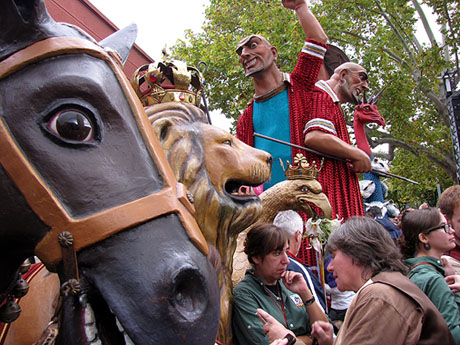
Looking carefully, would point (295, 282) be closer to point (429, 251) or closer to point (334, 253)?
point (334, 253)

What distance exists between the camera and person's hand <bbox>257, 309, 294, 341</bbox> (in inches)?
87.4

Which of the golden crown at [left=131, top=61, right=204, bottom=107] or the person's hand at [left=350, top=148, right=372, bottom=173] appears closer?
the golden crown at [left=131, top=61, right=204, bottom=107]

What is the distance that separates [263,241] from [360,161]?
60.3 inches

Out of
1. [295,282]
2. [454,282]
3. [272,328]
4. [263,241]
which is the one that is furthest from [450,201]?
[272,328]

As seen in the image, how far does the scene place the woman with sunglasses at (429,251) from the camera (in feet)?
8.05

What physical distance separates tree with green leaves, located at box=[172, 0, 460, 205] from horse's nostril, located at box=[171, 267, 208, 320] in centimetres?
1074

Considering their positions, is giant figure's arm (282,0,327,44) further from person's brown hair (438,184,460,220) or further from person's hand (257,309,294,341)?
person's hand (257,309,294,341)

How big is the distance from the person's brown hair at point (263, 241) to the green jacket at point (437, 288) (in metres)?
0.81

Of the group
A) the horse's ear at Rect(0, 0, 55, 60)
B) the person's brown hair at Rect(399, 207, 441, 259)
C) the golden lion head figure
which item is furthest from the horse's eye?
the person's brown hair at Rect(399, 207, 441, 259)

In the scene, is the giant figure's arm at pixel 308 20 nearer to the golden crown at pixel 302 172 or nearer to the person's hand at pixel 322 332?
the golden crown at pixel 302 172

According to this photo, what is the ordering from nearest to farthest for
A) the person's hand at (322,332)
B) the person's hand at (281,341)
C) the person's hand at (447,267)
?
1. the person's hand at (281,341)
2. the person's hand at (322,332)
3. the person's hand at (447,267)

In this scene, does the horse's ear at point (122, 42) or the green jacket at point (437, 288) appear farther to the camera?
the green jacket at point (437, 288)

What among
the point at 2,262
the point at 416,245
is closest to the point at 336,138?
the point at 416,245

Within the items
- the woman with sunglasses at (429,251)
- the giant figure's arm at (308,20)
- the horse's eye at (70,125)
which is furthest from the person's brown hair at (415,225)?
the horse's eye at (70,125)
